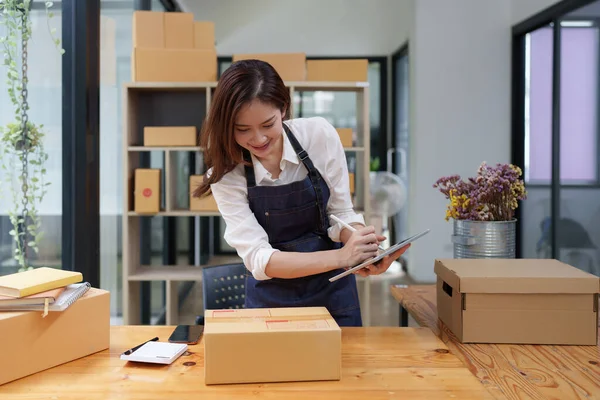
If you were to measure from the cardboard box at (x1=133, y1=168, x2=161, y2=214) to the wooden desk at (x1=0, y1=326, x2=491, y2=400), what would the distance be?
2046 millimetres

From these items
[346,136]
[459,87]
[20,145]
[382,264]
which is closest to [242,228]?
[382,264]

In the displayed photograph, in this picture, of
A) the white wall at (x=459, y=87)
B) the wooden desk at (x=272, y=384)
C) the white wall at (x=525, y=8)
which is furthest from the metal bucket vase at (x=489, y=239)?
the white wall at (x=459, y=87)

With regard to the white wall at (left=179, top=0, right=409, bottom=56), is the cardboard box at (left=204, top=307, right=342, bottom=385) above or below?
below

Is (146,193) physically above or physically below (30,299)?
above

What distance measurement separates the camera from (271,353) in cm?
118

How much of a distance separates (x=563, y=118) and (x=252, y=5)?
3529mm

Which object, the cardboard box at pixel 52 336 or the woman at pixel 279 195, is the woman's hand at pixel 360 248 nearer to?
the woman at pixel 279 195

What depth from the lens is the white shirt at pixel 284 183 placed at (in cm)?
172

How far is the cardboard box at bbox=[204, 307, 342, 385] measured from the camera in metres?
1.17

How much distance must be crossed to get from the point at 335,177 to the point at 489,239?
529mm

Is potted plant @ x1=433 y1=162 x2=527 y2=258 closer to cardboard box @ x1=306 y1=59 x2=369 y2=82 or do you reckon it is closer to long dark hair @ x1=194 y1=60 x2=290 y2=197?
long dark hair @ x1=194 y1=60 x2=290 y2=197

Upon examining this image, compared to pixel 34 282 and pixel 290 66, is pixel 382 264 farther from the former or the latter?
pixel 290 66

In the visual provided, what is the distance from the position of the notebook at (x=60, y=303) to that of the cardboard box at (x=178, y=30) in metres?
2.43

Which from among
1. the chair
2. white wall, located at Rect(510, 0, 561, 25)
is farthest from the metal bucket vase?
white wall, located at Rect(510, 0, 561, 25)
